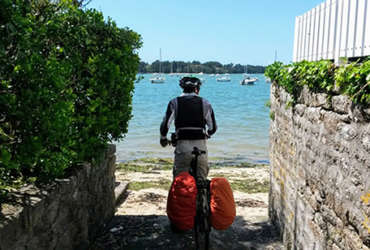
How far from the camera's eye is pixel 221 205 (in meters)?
5.21

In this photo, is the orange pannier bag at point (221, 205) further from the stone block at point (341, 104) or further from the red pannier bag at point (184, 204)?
the stone block at point (341, 104)

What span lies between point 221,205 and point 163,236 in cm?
147

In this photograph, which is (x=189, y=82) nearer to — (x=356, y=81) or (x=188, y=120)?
(x=188, y=120)

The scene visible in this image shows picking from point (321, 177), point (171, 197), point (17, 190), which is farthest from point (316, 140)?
point (17, 190)

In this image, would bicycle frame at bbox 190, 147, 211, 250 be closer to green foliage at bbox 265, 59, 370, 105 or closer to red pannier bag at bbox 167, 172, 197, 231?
red pannier bag at bbox 167, 172, 197, 231

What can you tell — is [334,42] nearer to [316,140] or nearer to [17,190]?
[316,140]

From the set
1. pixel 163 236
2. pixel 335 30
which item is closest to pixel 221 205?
pixel 163 236

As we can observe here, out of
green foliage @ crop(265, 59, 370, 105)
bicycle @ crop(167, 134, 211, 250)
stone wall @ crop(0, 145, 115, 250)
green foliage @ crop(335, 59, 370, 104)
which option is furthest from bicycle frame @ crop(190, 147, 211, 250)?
green foliage @ crop(335, 59, 370, 104)

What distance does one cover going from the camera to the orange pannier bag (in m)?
5.22

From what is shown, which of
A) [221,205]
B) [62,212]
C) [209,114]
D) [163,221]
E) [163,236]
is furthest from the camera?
[163,221]

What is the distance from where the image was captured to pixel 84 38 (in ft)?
17.2

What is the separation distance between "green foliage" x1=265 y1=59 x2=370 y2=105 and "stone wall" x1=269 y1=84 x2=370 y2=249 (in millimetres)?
106

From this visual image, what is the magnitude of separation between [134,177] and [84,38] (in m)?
7.57

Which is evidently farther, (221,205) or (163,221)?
(163,221)
